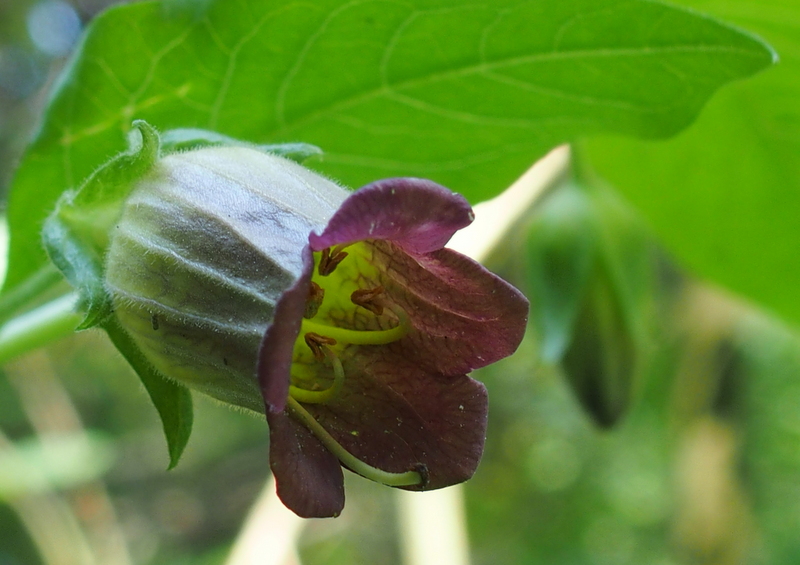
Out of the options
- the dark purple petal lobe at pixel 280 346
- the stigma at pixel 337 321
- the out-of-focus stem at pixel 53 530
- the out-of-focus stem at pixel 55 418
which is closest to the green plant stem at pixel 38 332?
the stigma at pixel 337 321

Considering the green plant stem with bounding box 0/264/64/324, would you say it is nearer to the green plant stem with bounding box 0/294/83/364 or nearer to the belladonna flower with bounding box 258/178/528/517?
the green plant stem with bounding box 0/294/83/364

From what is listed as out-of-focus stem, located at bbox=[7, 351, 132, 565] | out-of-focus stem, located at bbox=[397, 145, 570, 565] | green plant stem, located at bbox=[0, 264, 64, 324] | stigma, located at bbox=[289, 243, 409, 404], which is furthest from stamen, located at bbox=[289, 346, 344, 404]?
out-of-focus stem, located at bbox=[7, 351, 132, 565]

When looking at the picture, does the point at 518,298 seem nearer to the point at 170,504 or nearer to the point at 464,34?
the point at 464,34

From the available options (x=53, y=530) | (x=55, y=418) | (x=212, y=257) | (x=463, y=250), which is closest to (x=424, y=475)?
(x=212, y=257)

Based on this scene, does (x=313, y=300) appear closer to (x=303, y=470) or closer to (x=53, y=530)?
(x=303, y=470)

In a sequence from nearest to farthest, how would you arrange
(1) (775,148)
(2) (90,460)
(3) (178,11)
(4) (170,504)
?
Result: (3) (178,11) → (1) (775,148) → (2) (90,460) → (4) (170,504)

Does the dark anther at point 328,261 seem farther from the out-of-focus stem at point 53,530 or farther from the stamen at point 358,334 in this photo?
the out-of-focus stem at point 53,530

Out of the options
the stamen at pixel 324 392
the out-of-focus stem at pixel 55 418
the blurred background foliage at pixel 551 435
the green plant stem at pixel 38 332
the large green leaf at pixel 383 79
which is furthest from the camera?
the out-of-focus stem at pixel 55 418

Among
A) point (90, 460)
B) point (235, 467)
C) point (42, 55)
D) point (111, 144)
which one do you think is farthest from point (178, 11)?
point (235, 467)
